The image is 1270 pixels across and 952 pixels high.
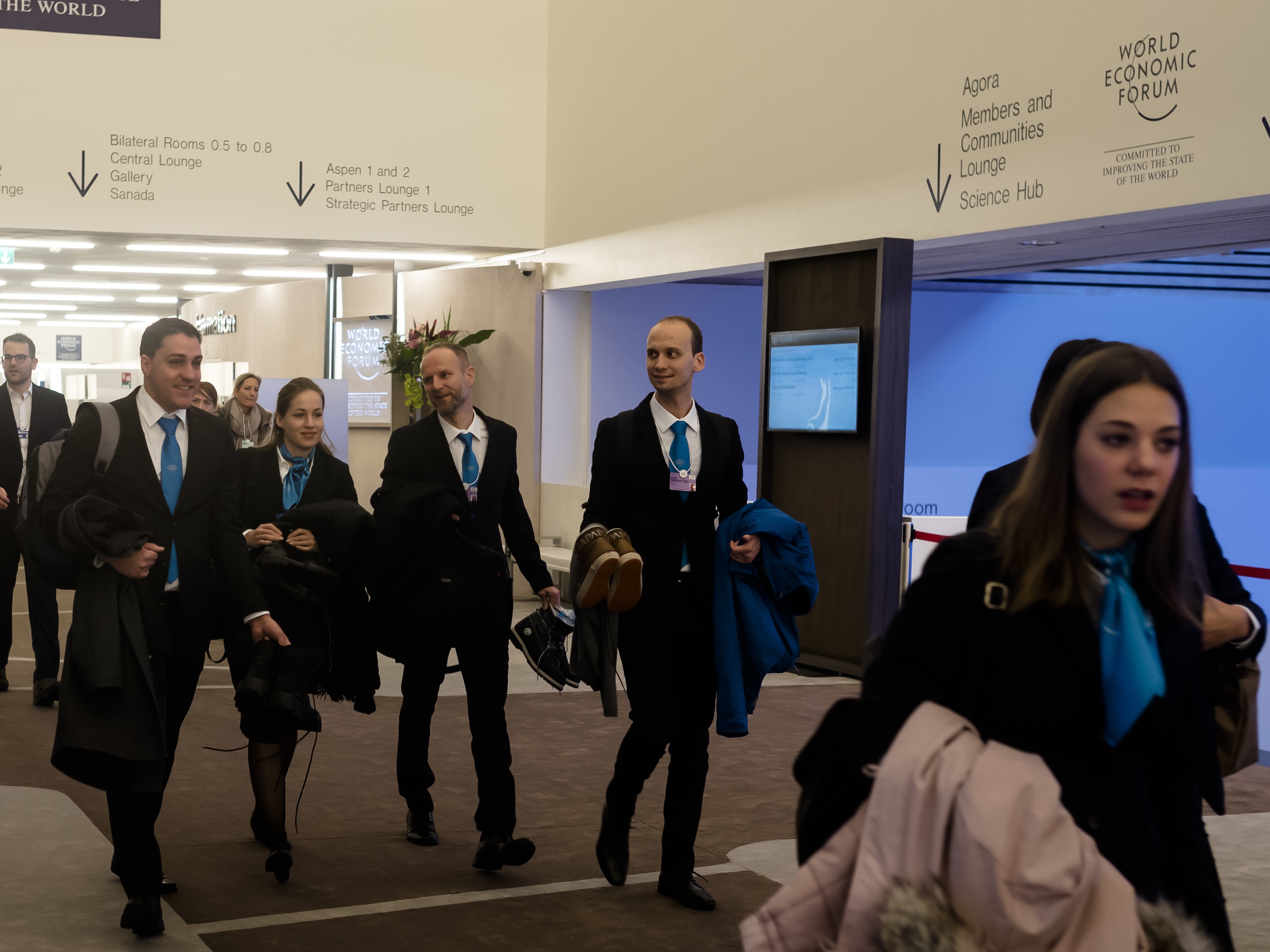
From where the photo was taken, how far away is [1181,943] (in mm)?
1769

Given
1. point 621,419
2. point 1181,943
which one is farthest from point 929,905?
point 621,419

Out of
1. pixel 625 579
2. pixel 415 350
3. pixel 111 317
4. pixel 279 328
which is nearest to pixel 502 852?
pixel 625 579

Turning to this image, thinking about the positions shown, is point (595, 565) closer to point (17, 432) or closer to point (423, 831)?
point (423, 831)

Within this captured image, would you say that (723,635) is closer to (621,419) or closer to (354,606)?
(621,419)

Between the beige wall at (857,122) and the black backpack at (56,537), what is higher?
the beige wall at (857,122)

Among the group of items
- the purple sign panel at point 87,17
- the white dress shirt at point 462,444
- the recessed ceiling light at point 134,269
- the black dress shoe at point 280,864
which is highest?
the purple sign panel at point 87,17

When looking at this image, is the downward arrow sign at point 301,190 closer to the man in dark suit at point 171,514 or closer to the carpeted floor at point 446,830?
the carpeted floor at point 446,830

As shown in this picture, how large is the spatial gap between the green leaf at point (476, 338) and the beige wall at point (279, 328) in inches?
172

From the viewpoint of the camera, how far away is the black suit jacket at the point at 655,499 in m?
4.20

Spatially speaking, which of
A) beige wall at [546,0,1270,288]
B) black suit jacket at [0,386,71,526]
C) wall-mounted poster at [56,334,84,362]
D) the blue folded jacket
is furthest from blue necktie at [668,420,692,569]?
wall-mounted poster at [56,334,84,362]

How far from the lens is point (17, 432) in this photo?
7.66 meters

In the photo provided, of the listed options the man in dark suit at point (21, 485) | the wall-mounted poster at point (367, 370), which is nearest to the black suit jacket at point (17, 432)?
the man in dark suit at point (21, 485)

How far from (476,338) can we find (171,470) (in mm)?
8490

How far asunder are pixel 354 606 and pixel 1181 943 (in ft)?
11.0
